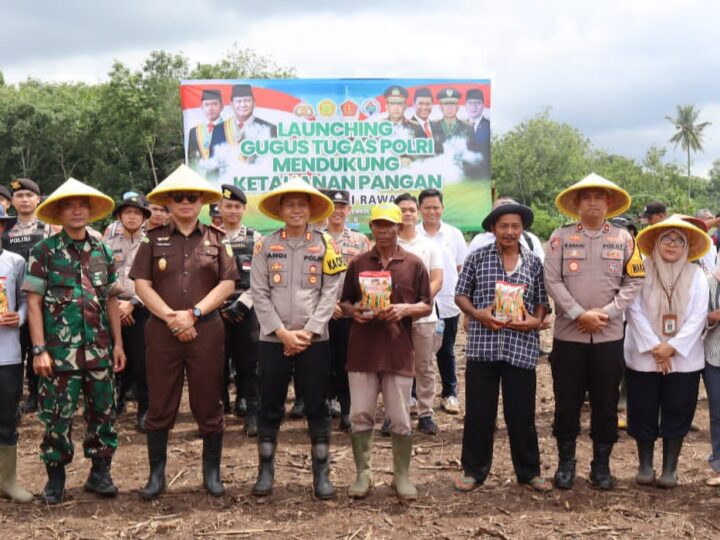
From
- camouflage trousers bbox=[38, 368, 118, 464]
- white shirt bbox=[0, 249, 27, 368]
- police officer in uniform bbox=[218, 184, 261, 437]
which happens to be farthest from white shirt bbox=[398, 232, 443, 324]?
white shirt bbox=[0, 249, 27, 368]

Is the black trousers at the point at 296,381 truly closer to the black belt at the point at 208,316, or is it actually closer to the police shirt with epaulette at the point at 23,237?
the black belt at the point at 208,316

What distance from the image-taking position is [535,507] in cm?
448

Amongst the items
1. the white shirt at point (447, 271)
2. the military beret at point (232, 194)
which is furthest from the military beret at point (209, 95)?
the white shirt at point (447, 271)

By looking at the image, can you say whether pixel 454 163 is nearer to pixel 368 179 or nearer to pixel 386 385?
pixel 368 179

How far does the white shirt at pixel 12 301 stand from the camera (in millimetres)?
4523

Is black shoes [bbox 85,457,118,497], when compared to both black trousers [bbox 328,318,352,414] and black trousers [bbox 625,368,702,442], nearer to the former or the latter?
black trousers [bbox 328,318,352,414]

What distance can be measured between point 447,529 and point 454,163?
625 centimetres

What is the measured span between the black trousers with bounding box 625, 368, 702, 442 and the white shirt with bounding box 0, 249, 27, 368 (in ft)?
14.2

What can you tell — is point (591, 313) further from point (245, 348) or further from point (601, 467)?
point (245, 348)

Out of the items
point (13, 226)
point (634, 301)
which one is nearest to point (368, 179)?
point (13, 226)

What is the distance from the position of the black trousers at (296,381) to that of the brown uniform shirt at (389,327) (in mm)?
230

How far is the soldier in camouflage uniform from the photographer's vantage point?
14.5 feet

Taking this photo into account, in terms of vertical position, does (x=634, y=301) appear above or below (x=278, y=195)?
below

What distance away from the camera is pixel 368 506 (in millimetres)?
4504
